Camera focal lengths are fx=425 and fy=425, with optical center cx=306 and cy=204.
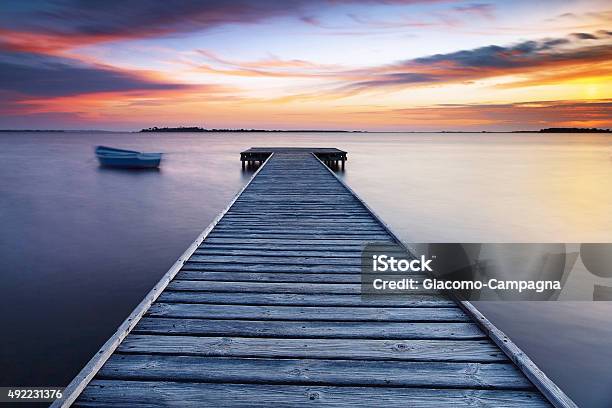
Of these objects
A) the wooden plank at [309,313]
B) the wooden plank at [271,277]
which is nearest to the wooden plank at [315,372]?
the wooden plank at [309,313]

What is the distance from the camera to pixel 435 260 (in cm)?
787

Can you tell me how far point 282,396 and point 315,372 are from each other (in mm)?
291

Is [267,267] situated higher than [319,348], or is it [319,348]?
[267,267]

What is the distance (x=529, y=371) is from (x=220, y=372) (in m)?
1.94

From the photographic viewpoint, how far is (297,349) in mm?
2992

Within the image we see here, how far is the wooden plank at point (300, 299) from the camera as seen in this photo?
3.76 metres

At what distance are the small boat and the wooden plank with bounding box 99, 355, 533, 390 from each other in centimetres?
2295

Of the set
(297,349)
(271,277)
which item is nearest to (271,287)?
(271,277)

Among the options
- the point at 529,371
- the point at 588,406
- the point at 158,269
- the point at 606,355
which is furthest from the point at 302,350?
the point at 158,269

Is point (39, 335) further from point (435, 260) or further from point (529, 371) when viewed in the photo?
point (435, 260)

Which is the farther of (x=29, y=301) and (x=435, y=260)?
(x=435, y=260)

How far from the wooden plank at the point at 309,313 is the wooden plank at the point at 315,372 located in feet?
2.05

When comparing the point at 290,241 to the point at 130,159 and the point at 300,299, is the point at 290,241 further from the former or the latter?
the point at 130,159

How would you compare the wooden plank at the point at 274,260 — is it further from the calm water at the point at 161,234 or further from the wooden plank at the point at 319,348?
the calm water at the point at 161,234
